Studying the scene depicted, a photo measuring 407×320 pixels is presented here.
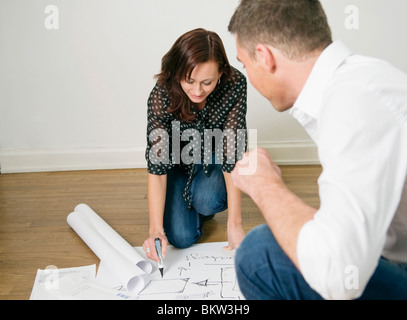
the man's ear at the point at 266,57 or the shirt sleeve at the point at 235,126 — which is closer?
the man's ear at the point at 266,57

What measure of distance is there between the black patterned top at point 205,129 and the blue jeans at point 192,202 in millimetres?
54

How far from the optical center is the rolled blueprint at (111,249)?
1.39m

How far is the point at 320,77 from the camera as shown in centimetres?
88

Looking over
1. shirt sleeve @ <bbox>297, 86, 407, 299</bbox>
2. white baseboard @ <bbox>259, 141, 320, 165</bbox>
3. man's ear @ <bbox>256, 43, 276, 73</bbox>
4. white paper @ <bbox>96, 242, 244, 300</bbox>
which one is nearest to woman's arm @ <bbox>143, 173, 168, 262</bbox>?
white paper @ <bbox>96, 242, 244, 300</bbox>

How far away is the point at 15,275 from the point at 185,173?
0.70 metres

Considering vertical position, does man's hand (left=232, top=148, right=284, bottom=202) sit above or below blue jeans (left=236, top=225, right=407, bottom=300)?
above

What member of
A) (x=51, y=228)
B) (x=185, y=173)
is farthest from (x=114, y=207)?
(x=185, y=173)

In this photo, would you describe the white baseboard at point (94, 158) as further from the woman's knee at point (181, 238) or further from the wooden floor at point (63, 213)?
the woman's knee at point (181, 238)

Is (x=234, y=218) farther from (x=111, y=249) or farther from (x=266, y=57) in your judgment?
(x=266, y=57)

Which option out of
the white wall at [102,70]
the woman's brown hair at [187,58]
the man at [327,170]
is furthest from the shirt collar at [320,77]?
the white wall at [102,70]

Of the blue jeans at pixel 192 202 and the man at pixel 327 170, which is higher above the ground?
the man at pixel 327 170

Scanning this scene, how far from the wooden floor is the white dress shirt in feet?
3.34

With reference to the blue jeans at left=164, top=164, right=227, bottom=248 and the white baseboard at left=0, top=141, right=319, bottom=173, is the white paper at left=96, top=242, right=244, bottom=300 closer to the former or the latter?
the blue jeans at left=164, top=164, right=227, bottom=248

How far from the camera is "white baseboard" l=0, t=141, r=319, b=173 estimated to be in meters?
2.46
